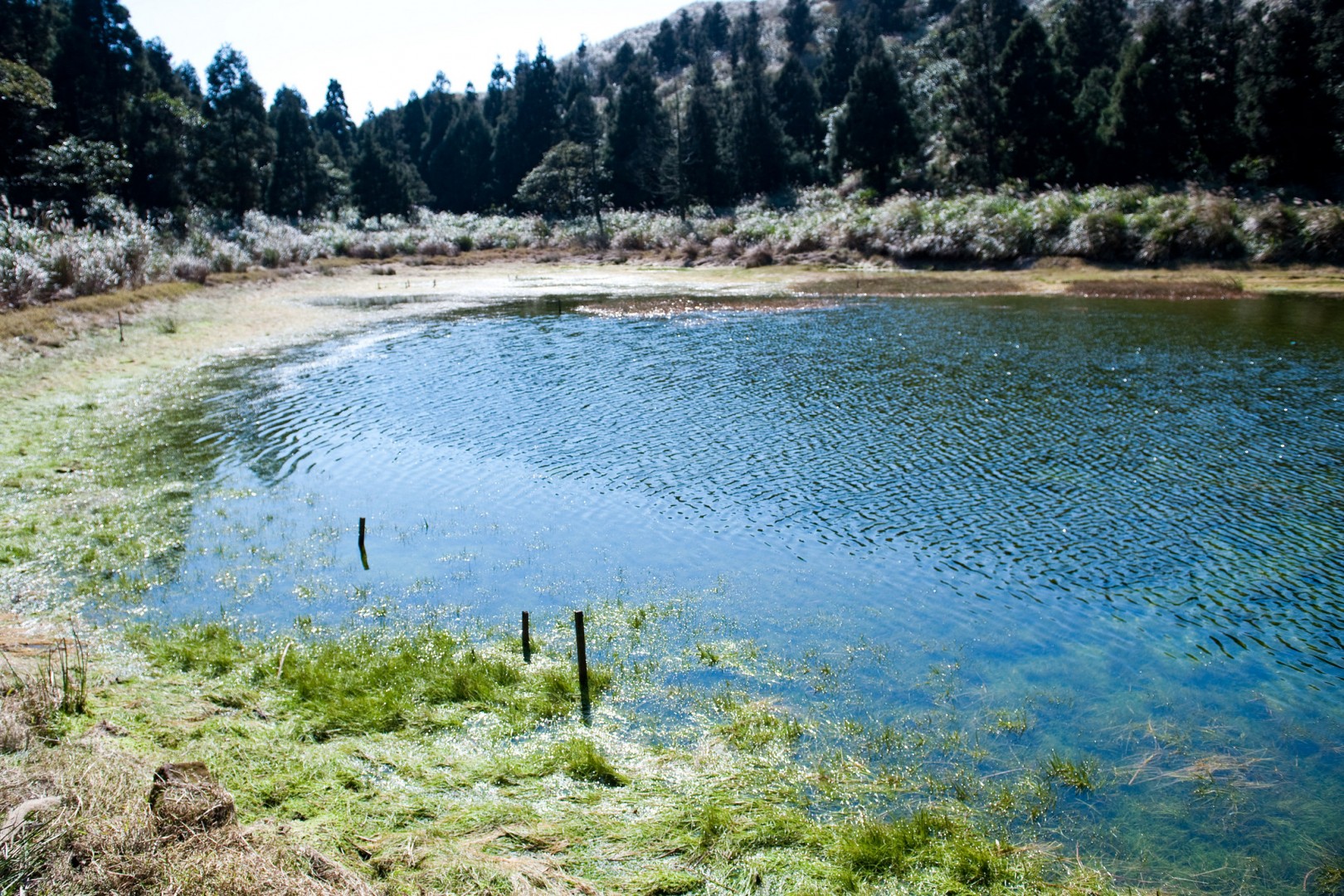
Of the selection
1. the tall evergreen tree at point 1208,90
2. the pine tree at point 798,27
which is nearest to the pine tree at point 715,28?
the pine tree at point 798,27

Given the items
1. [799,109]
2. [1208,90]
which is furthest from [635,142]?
[1208,90]

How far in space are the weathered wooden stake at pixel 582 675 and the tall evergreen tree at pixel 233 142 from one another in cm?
7199

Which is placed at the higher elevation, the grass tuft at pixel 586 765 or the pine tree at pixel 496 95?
the pine tree at pixel 496 95

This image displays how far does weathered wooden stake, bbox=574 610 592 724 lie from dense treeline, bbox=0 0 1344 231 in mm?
39380

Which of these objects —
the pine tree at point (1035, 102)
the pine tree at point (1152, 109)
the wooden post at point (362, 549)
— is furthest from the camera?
the pine tree at point (1035, 102)

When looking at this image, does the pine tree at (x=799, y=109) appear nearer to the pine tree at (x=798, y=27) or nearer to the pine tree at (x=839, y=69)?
the pine tree at (x=839, y=69)

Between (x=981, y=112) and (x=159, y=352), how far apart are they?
4837 cm

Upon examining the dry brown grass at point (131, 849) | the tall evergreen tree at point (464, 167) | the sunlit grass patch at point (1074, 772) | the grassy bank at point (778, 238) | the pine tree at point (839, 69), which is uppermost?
the pine tree at point (839, 69)

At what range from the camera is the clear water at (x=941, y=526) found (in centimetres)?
851

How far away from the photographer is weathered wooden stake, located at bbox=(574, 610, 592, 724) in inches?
345

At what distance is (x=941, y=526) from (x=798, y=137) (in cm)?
7086

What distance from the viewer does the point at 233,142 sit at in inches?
2744

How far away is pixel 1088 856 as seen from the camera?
6.77m

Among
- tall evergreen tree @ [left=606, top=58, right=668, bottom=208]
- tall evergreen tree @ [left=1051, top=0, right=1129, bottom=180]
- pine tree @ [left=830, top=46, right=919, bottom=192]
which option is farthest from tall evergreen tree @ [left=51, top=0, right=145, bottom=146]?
tall evergreen tree @ [left=1051, top=0, right=1129, bottom=180]
